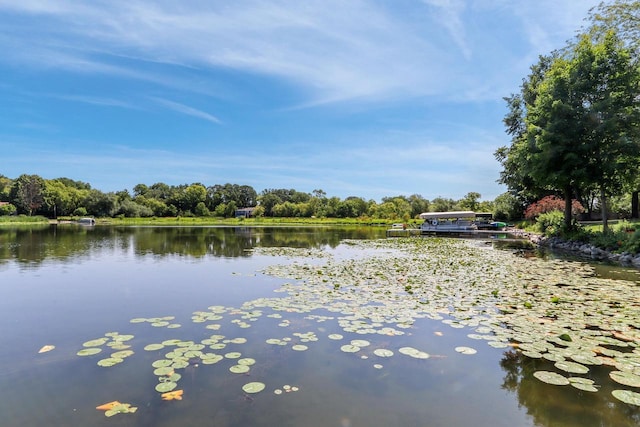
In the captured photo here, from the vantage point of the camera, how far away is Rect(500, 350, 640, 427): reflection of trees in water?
312 centimetres

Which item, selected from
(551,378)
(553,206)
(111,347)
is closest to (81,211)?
(553,206)

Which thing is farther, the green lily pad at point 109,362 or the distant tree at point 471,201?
the distant tree at point 471,201

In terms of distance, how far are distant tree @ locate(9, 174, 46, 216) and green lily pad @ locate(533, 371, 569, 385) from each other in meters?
87.1

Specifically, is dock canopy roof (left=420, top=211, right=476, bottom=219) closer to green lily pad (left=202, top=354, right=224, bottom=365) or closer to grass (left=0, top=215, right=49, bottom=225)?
green lily pad (left=202, top=354, right=224, bottom=365)

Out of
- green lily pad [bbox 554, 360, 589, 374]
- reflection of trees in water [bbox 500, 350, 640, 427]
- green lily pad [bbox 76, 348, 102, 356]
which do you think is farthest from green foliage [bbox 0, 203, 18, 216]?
green lily pad [bbox 554, 360, 589, 374]

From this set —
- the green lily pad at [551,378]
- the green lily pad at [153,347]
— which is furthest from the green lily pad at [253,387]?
the green lily pad at [551,378]

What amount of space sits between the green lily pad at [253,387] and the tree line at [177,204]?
63.4 metres

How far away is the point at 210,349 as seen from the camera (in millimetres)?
4547

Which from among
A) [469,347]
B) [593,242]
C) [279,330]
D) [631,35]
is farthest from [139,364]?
[631,35]

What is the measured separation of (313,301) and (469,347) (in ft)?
10.3

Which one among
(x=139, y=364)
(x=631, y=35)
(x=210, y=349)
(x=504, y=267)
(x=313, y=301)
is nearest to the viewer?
(x=139, y=364)

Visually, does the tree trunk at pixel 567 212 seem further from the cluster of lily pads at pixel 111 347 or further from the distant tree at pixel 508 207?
the cluster of lily pads at pixel 111 347

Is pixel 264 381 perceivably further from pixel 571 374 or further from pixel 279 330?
pixel 571 374

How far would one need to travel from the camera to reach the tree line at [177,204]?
231ft
